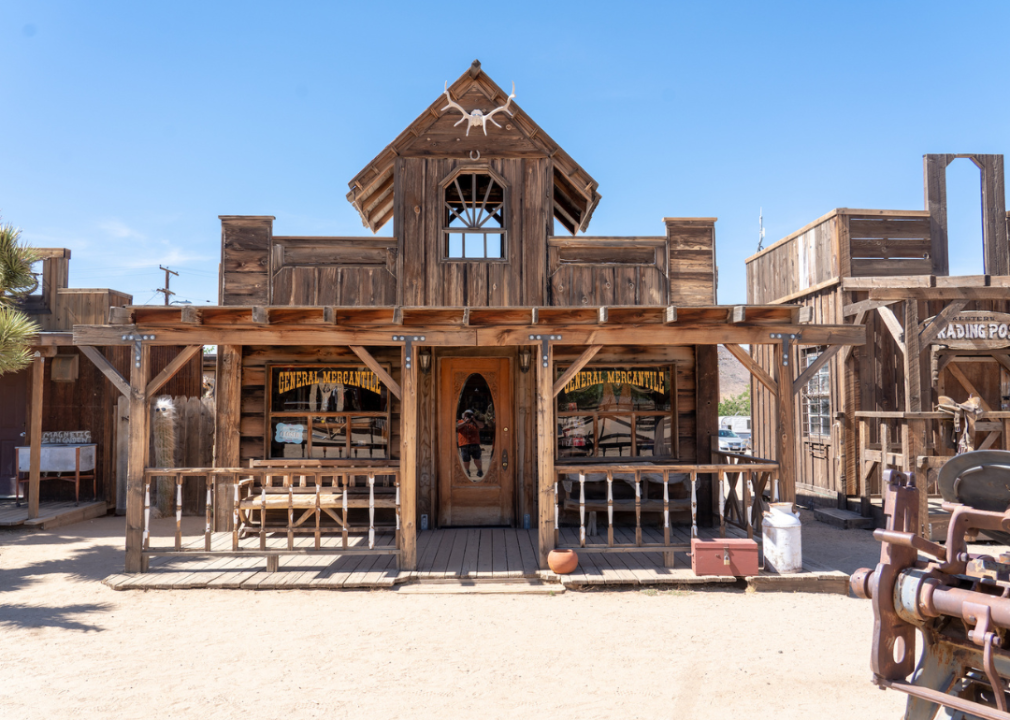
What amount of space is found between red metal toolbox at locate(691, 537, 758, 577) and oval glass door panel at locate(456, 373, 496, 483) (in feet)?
11.7

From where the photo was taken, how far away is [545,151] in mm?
9586

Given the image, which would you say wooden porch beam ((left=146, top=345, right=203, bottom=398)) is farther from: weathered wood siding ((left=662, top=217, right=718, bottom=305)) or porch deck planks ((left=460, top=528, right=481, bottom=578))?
weathered wood siding ((left=662, top=217, right=718, bottom=305))

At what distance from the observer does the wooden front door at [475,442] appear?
31.4 ft

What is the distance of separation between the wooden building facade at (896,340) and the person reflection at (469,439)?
5739 mm

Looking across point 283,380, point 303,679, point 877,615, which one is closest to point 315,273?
point 283,380

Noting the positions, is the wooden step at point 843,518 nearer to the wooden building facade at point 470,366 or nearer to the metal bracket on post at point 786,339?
the wooden building facade at point 470,366

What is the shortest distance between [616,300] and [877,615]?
260 inches

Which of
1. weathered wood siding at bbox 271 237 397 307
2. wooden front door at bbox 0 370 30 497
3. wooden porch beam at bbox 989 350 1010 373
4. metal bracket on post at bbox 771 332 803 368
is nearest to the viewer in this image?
metal bracket on post at bbox 771 332 803 368

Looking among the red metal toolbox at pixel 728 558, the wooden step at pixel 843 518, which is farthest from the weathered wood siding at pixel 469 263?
the wooden step at pixel 843 518

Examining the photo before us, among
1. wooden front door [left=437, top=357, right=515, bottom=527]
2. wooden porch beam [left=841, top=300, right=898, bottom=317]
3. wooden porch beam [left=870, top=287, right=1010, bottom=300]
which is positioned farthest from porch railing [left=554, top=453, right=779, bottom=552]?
wooden porch beam [left=841, top=300, right=898, bottom=317]

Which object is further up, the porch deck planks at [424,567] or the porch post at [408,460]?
the porch post at [408,460]

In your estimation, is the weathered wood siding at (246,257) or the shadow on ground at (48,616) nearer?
the shadow on ground at (48,616)

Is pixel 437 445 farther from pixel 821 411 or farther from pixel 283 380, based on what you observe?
pixel 821 411

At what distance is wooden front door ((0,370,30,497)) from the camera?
1316cm
